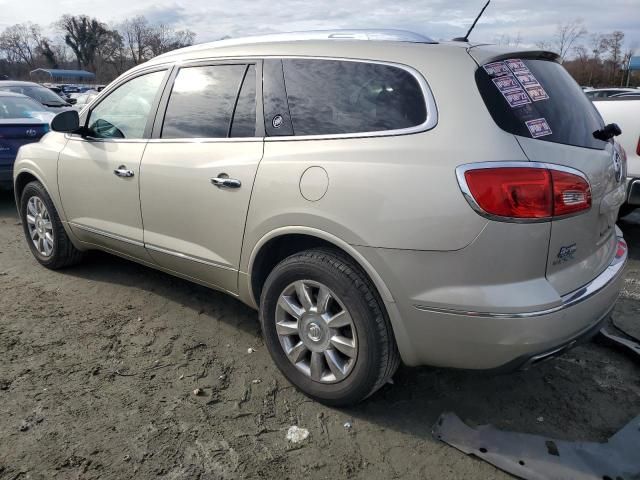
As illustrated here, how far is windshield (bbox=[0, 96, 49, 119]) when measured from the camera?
8195 mm

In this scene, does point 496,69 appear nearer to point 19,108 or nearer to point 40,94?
point 19,108

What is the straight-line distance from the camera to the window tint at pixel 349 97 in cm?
243

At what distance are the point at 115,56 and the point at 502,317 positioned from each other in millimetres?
104443

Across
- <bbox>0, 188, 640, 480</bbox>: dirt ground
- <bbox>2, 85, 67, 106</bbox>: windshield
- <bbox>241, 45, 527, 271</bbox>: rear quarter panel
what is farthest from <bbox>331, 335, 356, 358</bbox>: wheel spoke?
<bbox>2, 85, 67, 106</bbox>: windshield

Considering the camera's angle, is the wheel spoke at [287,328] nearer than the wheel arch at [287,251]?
No

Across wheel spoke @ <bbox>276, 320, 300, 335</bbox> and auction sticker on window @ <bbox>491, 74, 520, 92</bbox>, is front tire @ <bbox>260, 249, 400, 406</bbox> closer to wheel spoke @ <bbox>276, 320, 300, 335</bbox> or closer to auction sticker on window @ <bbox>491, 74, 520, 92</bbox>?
wheel spoke @ <bbox>276, 320, 300, 335</bbox>

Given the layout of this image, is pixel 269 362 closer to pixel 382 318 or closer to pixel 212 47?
pixel 382 318

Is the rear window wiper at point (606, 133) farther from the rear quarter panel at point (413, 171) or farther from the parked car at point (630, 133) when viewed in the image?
the parked car at point (630, 133)

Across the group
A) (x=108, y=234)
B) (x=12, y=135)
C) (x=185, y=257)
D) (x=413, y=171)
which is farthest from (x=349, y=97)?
(x=12, y=135)

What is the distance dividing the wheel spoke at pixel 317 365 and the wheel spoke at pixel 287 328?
0.52 feet

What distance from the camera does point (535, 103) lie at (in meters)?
2.39

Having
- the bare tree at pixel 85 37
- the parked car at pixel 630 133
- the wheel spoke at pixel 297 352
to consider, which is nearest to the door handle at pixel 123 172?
the wheel spoke at pixel 297 352

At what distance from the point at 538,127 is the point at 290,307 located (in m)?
1.45

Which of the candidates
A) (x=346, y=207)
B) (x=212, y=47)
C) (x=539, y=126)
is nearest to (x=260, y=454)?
(x=346, y=207)
